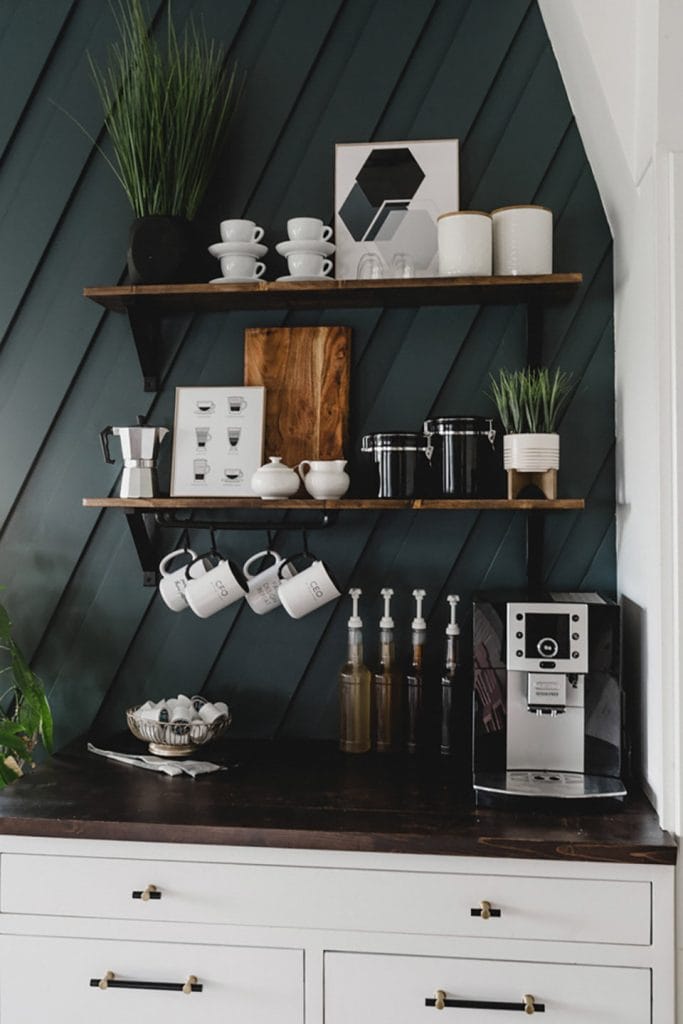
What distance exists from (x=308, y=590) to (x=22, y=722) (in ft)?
2.39

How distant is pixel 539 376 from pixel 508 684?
711mm

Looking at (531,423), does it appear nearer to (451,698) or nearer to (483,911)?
(451,698)

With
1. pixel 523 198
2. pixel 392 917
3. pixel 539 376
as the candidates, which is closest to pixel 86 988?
pixel 392 917

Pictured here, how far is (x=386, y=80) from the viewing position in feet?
7.11

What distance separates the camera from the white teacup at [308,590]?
6.60ft

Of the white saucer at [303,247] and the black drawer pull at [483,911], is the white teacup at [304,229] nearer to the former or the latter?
the white saucer at [303,247]

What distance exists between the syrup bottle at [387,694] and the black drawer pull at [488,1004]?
0.59 meters

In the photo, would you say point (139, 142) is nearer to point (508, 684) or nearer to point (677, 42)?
point (677, 42)

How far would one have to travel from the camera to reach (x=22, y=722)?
2082mm

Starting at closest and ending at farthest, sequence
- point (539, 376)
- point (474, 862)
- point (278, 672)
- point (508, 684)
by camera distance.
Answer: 1. point (474, 862)
2. point (508, 684)
3. point (539, 376)
4. point (278, 672)

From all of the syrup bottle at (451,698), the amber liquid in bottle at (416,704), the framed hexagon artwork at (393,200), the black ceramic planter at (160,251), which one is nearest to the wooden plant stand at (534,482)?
the syrup bottle at (451,698)

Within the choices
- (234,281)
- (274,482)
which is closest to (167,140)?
(234,281)

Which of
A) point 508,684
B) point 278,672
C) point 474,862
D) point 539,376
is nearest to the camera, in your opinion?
point 474,862

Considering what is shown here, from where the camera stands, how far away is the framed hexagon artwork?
2.13 meters
